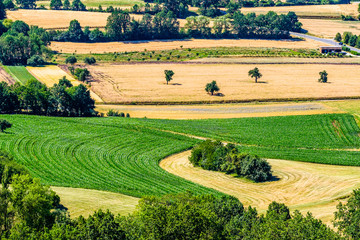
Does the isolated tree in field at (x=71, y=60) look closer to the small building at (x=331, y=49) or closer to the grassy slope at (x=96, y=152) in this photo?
the grassy slope at (x=96, y=152)

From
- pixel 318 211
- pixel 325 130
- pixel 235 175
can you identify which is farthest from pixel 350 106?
pixel 318 211

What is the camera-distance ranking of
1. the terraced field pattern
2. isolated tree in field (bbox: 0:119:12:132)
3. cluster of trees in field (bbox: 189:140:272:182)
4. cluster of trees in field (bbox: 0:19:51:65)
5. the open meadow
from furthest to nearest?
cluster of trees in field (bbox: 0:19:51:65) → isolated tree in field (bbox: 0:119:12:132) → cluster of trees in field (bbox: 189:140:272:182) → the terraced field pattern → the open meadow

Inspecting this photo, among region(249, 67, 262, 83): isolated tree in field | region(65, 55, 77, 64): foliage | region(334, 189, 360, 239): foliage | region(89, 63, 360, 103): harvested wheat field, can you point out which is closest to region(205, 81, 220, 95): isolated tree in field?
region(89, 63, 360, 103): harvested wheat field

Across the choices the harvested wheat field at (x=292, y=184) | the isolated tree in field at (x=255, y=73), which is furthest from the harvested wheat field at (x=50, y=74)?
the harvested wheat field at (x=292, y=184)

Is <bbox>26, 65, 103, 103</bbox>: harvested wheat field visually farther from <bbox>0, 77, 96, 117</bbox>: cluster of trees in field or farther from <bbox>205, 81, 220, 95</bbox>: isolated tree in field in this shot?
<bbox>205, 81, 220, 95</bbox>: isolated tree in field

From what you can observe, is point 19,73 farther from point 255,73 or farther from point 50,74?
point 255,73

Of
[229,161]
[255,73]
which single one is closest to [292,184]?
[229,161]

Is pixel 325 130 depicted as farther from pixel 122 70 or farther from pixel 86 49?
pixel 86 49
